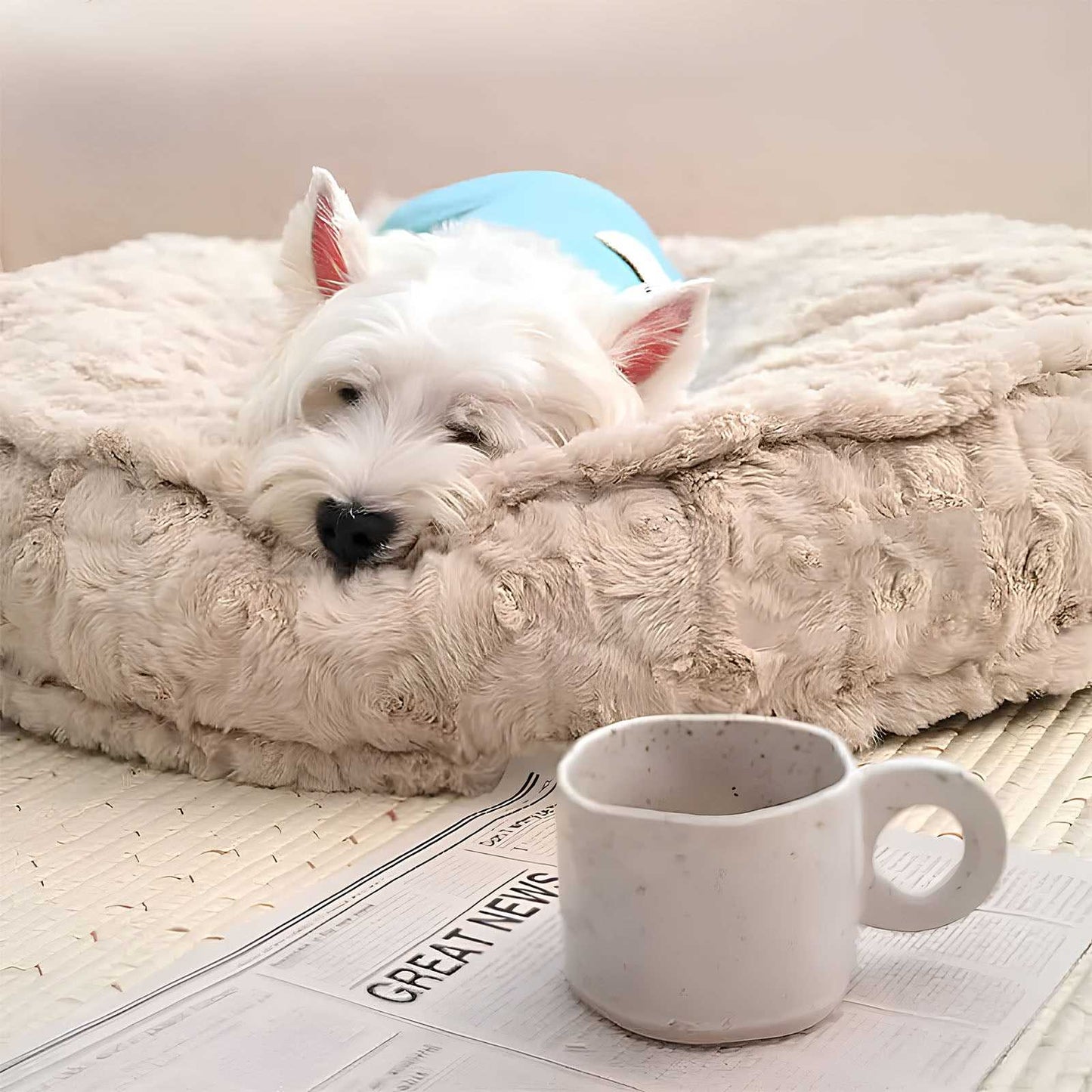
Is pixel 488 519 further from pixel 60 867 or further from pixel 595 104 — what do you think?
pixel 595 104

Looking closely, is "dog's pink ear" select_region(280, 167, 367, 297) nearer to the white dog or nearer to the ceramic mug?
the white dog

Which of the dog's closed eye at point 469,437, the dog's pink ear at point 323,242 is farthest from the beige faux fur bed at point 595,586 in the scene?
the dog's pink ear at point 323,242

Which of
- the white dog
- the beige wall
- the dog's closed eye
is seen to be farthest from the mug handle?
the beige wall

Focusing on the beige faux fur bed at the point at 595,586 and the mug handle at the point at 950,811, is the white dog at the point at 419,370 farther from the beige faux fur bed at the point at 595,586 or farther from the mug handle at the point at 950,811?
the mug handle at the point at 950,811

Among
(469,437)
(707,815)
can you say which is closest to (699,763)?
(707,815)

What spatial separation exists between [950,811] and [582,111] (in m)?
1.89

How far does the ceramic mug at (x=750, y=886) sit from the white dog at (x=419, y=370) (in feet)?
1.43

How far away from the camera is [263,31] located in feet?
6.72

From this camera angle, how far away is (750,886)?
1.73 feet

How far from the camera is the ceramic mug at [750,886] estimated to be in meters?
0.53

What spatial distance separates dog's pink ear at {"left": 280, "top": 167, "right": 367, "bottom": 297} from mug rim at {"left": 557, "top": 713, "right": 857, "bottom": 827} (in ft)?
2.50

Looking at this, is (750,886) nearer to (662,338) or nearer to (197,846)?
(197,846)

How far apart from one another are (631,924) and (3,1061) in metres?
0.31

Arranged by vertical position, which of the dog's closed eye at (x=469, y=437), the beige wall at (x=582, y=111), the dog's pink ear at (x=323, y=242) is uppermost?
the beige wall at (x=582, y=111)
